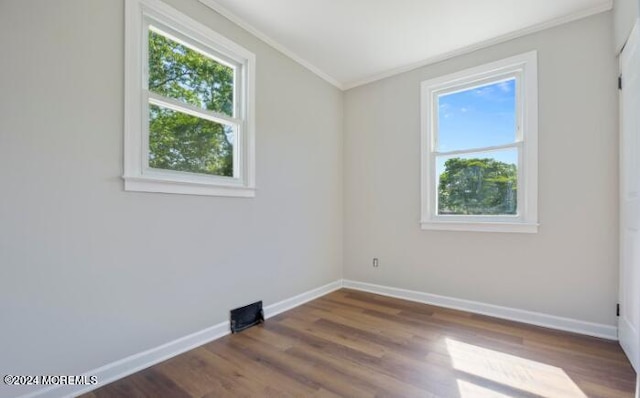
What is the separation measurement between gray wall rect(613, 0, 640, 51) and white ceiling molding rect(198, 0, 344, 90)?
2599 millimetres

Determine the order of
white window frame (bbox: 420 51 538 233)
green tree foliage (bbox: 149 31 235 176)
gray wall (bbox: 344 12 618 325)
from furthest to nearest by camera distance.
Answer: white window frame (bbox: 420 51 538 233) < gray wall (bbox: 344 12 618 325) < green tree foliage (bbox: 149 31 235 176)

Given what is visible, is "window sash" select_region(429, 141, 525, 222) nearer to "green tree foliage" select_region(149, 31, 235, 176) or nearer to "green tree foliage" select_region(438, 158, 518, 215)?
"green tree foliage" select_region(438, 158, 518, 215)

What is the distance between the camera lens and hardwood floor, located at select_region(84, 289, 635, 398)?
172 cm

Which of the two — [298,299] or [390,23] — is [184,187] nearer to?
[298,299]

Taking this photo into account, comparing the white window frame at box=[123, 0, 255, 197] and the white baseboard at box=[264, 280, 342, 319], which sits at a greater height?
the white window frame at box=[123, 0, 255, 197]

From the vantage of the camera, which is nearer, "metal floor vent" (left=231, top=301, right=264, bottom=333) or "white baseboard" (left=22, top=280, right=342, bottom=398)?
"white baseboard" (left=22, top=280, right=342, bottom=398)

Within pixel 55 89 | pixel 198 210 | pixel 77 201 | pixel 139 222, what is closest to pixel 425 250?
pixel 198 210

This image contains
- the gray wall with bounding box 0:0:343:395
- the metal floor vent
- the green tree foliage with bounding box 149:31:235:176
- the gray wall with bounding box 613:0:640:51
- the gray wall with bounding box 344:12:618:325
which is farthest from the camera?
the metal floor vent

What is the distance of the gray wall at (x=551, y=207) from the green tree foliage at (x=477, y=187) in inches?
9.9

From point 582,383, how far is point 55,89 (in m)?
3.48

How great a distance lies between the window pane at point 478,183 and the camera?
290cm

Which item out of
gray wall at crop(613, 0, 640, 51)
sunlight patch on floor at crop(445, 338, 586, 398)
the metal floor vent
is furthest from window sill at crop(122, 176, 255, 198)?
gray wall at crop(613, 0, 640, 51)

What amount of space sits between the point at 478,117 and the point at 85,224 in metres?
3.48

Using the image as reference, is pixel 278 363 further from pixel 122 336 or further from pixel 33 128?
pixel 33 128
